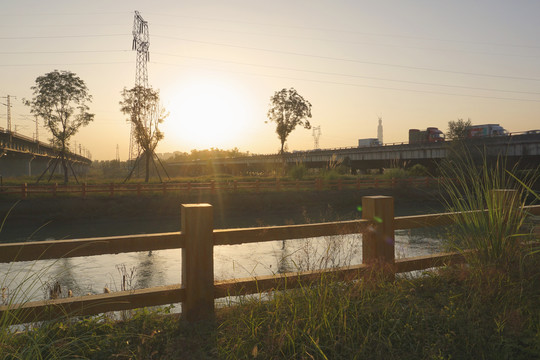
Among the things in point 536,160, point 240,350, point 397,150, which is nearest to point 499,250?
point 240,350

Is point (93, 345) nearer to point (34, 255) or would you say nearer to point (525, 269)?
point (34, 255)

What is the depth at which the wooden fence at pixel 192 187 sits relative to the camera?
75.8ft

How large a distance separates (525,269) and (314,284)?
2255 mm

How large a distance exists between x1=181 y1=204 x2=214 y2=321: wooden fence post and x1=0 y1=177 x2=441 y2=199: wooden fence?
19.6m

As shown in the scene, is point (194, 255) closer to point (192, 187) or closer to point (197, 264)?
point (197, 264)

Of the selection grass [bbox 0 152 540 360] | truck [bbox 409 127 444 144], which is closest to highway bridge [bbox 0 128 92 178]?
truck [bbox 409 127 444 144]

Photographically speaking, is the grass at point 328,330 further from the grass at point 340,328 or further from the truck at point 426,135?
the truck at point 426,135

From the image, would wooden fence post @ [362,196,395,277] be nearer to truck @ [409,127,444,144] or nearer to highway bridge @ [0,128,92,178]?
truck @ [409,127,444,144]

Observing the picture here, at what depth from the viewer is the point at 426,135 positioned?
55.3 meters

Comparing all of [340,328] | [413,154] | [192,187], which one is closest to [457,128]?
[413,154]

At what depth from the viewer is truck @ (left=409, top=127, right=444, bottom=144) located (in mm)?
52884

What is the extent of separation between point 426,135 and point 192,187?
3977 centimetres

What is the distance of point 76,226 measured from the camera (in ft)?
68.0

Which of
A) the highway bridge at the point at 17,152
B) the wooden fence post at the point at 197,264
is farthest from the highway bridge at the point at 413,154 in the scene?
the highway bridge at the point at 17,152
